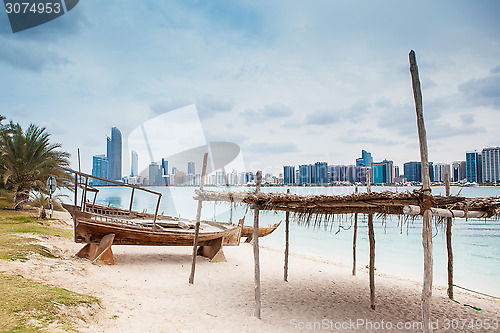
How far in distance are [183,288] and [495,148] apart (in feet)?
52.3

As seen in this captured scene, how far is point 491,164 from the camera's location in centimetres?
1452

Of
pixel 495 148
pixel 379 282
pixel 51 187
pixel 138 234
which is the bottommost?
pixel 379 282

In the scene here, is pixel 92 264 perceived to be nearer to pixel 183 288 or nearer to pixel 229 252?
pixel 183 288

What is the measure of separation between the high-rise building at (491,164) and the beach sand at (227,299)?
8.61 m

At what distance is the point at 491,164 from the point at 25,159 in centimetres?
2136

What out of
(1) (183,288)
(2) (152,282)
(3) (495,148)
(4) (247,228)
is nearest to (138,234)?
(2) (152,282)

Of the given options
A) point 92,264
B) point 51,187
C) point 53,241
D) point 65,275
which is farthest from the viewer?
point 51,187

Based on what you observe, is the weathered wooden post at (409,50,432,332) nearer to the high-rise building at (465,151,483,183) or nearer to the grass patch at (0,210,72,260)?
the grass patch at (0,210,72,260)

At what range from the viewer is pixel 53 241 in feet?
27.9

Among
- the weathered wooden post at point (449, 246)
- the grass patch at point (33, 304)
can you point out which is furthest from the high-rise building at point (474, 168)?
the grass patch at point (33, 304)

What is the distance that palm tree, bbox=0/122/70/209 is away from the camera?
43.7 feet

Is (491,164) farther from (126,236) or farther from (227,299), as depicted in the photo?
(126,236)

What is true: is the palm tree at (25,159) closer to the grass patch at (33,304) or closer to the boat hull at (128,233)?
the boat hull at (128,233)

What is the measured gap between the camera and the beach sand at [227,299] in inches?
182
